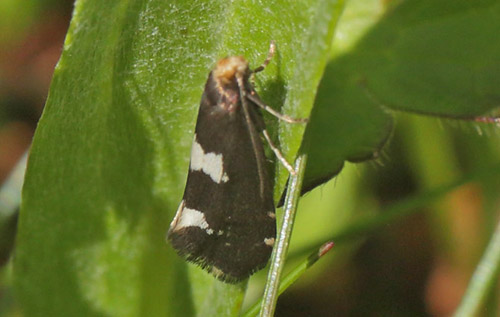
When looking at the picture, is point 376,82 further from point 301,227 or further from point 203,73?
point 301,227

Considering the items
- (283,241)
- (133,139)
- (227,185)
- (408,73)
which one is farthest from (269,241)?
(408,73)

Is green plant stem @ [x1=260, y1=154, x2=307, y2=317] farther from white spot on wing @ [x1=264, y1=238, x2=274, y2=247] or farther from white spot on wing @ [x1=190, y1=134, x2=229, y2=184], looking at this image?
white spot on wing @ [x1=190, y1=134, x2=229, y2=184]

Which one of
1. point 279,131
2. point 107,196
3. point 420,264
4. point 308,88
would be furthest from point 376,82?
point 420,264

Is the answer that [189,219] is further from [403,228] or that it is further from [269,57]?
[403,228]

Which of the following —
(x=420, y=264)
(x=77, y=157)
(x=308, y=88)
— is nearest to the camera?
(x=308, y=88)

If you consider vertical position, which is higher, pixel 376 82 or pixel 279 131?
pixel 279 131

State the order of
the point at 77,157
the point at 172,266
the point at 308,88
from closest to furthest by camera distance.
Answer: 1. the point at 308,88
2. the point at 77,157
3. the point at 172,266

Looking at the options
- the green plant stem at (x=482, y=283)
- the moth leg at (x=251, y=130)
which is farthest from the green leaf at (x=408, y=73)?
the green plant stem at (x=482, y=283)

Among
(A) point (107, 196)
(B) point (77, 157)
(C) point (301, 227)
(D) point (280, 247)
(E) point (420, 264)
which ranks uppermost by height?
(B) point (77, 157)
